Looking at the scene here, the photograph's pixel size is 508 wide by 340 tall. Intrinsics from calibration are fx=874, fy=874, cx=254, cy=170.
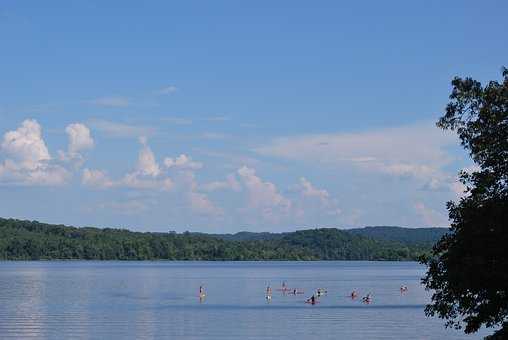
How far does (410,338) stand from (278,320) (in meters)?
15.2

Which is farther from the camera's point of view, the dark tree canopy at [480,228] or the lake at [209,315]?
the lake at [209,315]

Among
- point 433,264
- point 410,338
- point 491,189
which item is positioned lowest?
point 410,338

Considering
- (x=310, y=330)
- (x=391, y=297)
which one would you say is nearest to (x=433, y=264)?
(x=310, y=330)

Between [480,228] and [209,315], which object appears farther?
[209,315]

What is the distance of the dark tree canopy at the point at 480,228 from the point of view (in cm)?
2847

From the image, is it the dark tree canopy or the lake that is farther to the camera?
the lake

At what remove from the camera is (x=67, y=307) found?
79.5 metres

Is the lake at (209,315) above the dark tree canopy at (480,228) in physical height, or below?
below

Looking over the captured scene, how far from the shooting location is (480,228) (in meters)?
28.6

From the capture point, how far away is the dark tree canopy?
93.4ft

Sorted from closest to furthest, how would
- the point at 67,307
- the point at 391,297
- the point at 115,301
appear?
the point at 67,307 < the point at 115,301 < the point at 391,297

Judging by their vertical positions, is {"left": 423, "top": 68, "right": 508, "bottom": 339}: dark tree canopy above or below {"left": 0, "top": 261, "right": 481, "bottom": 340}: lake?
above

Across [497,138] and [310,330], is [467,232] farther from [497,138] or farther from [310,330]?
[310,330]

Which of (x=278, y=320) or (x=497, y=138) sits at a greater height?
(x=497, y=138)
